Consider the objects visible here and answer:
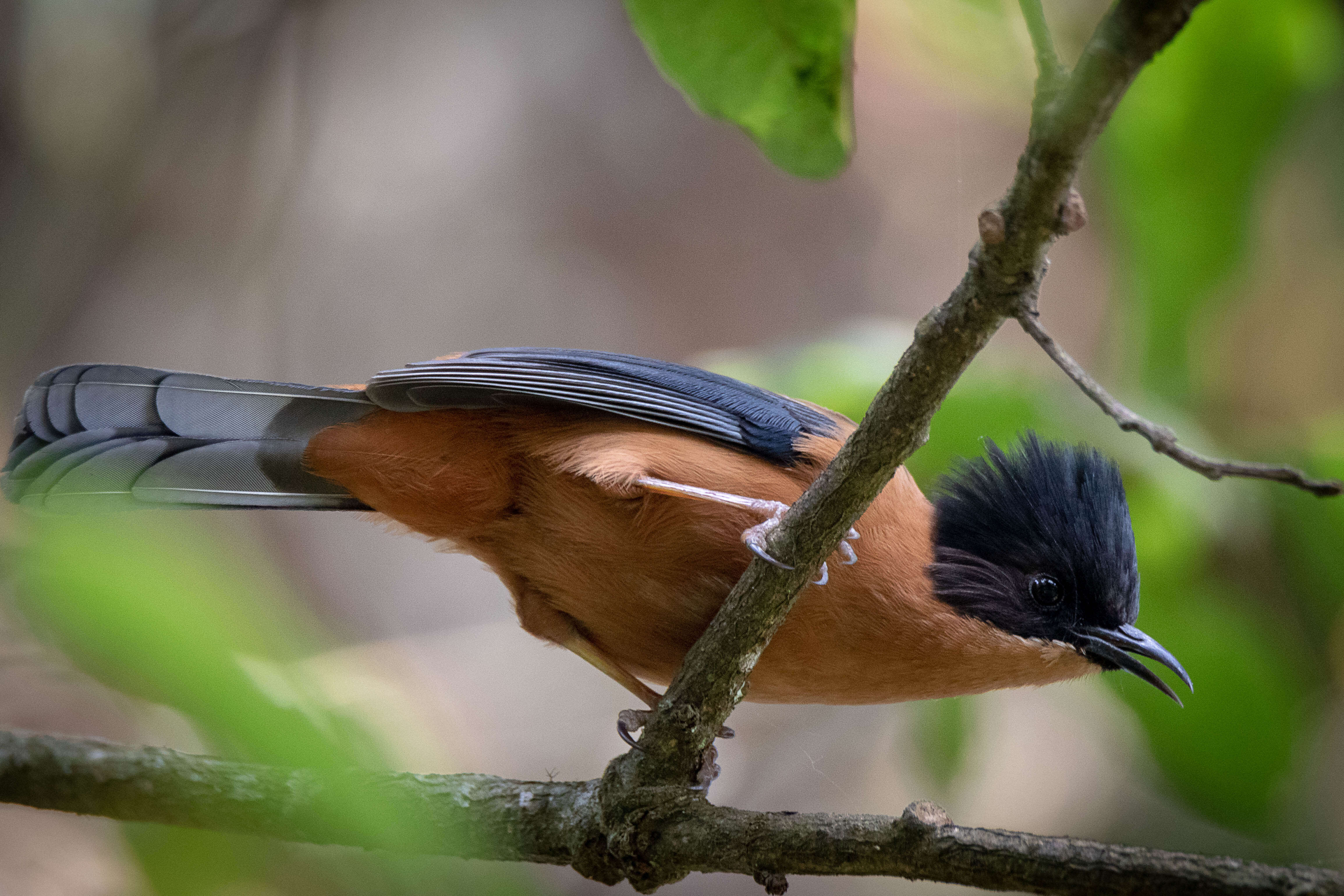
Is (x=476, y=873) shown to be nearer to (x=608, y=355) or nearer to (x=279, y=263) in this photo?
(x=608, y=355)

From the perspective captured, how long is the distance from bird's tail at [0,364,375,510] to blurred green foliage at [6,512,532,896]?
1.86 meters

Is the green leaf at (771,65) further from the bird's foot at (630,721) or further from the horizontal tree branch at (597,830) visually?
the bird's foot at (630,721)

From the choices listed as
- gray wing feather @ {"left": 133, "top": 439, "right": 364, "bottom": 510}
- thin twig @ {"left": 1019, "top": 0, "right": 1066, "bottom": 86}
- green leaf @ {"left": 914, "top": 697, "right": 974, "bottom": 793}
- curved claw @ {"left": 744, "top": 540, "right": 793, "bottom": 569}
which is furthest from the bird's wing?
thin twig @ {"left": 1019, "top": 0, "right": 1066, "bottom": 86}

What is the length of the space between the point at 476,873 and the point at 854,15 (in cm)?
139

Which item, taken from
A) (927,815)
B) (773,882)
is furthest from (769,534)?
(773,882)

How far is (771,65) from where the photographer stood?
173 centimetres

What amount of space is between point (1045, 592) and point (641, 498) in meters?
1.04

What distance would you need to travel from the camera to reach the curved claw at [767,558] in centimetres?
196

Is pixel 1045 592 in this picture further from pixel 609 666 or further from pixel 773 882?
pixel 609 666

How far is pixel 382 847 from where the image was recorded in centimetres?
72

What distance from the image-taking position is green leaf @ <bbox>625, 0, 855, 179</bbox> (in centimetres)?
167

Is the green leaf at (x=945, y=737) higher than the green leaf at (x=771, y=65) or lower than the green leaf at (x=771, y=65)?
lower

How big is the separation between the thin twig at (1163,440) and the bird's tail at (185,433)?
5.98 ft

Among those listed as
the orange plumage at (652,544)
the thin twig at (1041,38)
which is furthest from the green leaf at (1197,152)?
the thin twig at (1041,38)
